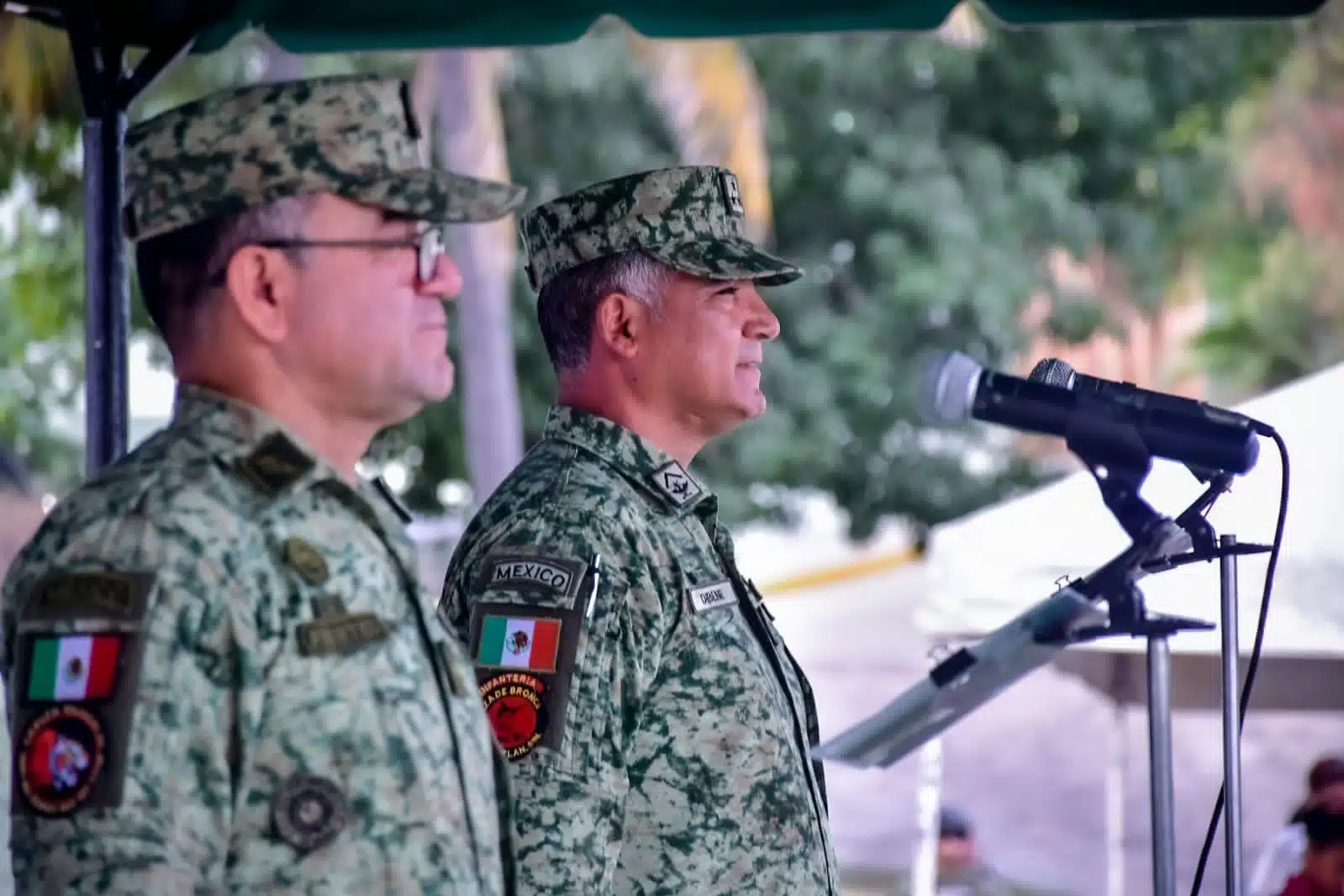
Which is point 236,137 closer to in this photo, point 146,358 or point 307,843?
point 307,843

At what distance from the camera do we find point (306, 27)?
14.4 ft

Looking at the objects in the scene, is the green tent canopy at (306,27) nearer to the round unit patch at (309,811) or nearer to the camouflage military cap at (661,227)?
the camouflage military cap at (661,227)

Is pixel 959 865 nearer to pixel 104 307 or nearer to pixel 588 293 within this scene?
pixel 104 307

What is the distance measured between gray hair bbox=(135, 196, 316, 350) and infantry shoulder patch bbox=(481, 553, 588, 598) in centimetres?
78

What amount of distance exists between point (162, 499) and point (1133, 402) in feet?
4.00

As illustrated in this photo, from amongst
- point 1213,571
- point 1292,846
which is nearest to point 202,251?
point 1213,571

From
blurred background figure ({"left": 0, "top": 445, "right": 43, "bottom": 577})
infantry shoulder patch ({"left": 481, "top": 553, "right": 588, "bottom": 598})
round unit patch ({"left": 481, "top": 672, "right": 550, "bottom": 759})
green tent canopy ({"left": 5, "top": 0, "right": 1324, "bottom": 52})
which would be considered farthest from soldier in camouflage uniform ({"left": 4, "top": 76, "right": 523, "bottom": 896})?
green tent canopy ({"left": 5, "top": 0, "right": 1324, "bottom": 52})

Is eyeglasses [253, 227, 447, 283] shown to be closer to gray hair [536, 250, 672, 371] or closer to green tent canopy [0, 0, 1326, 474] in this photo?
gray hair [536, 250, 672, 371]

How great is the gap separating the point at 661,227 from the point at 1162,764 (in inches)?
44.0

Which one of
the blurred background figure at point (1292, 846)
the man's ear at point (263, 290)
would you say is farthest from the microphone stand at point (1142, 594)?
the blurred background figure at point (1292, 846)

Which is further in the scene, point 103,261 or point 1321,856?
point 1321,856

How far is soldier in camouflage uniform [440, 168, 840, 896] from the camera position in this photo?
2672 mm

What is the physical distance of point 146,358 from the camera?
14.5 meters

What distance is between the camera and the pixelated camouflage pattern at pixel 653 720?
8.71 feet
